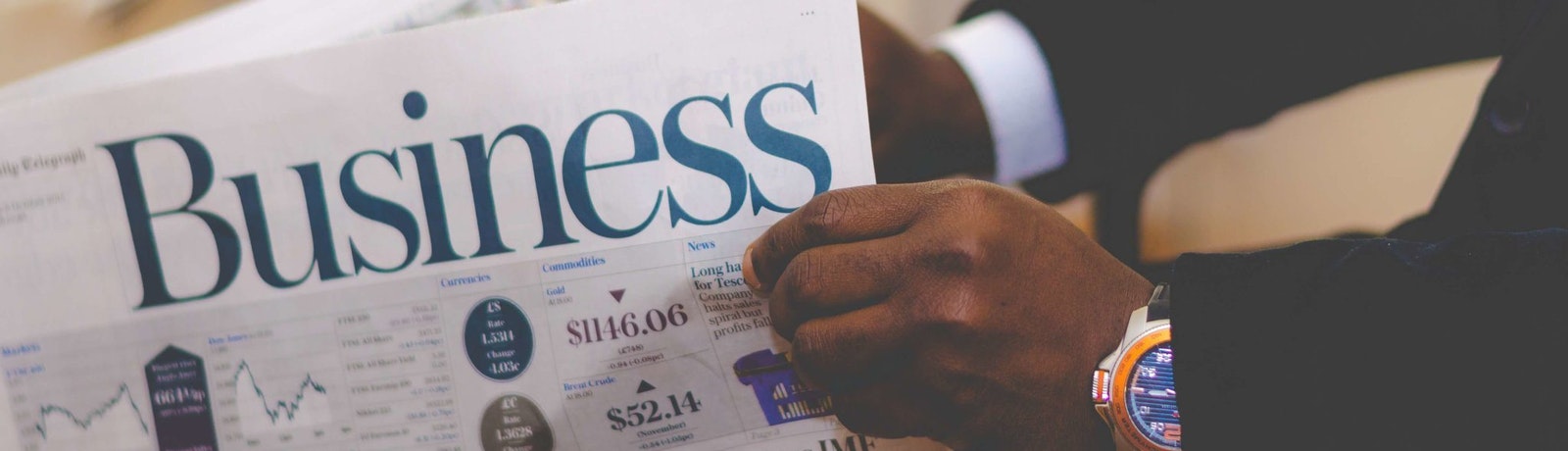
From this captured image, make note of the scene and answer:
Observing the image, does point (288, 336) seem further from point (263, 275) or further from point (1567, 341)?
point (1567, 341)

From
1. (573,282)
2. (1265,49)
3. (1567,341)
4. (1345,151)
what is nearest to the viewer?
(1567,341)

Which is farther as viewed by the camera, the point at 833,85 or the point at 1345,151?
the point at 1345,151

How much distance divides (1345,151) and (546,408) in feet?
3.48

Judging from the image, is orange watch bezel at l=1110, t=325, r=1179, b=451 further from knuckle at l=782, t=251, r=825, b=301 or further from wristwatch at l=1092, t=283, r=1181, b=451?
knuckle at l=782, t=251, r=825, b=301

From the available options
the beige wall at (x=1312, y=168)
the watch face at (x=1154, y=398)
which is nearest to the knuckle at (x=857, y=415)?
the watch face at (x=1154, y=398)

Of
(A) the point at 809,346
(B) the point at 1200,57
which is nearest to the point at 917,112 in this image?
(B) the point at 1200,57

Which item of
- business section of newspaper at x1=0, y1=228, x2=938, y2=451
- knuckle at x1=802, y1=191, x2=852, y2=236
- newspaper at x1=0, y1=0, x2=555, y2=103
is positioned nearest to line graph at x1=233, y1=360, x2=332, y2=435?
business section of newspaper at x1=0, y1=228, x2=938, y2=451

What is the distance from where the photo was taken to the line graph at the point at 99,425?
464 mm

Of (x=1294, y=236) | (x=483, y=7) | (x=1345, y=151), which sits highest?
(x=483, y=7)

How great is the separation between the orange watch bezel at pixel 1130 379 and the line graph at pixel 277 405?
398mm

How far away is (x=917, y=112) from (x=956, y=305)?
1.16 feet

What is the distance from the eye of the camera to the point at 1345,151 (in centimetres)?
106

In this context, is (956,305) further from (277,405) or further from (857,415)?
(277,405)

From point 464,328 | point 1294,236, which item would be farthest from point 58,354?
point 1294,236
